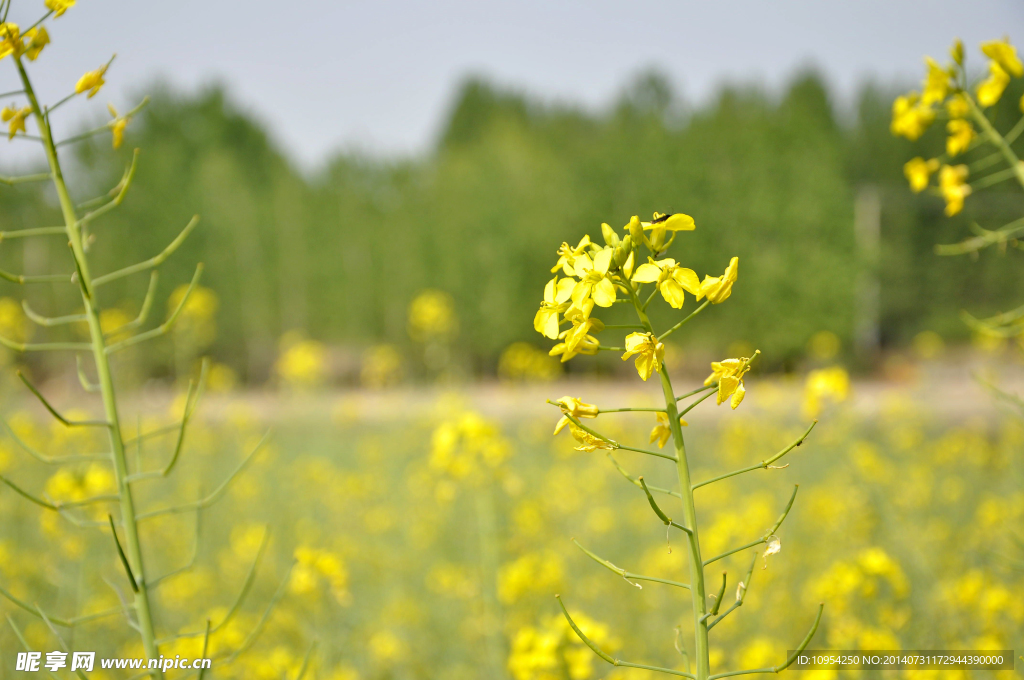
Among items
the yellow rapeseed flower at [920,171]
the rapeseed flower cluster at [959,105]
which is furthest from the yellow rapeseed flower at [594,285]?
the yellow rapeseed flower at [920,171]

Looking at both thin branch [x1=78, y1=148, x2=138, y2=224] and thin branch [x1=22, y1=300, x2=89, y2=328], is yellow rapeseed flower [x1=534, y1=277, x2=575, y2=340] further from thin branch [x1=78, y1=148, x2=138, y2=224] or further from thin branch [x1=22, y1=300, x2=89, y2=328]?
thin branch [x1=78, y1=148, x2=138, y2=224]

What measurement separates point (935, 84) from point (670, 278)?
131cm

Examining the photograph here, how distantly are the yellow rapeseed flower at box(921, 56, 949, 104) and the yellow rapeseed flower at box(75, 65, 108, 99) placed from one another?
1.92 m

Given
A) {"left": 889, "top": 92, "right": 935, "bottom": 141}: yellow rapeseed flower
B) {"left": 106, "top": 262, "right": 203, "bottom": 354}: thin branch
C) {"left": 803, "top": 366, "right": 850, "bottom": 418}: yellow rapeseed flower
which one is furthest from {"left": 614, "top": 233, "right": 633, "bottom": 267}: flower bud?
{"left": 803, "top": 366, "right": 850, "bottom": 418}: yellow rapeseed flower

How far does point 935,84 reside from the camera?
168 cm

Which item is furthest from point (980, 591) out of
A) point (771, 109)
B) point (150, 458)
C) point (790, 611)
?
point (771, 109)

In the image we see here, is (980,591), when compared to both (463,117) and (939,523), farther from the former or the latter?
(463,117)

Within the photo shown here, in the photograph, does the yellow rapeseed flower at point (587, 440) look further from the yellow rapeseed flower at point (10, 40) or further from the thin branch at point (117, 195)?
the yellow rapeseed flower at point (10, 40)

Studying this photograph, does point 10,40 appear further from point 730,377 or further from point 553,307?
point 730,377

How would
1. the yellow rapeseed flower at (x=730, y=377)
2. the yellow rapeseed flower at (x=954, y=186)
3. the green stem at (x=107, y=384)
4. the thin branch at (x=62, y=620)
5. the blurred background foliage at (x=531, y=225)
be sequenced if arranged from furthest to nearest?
the blurred background foliage at (x=531, y=225), the yellow rapeseed flower at (x=954, y=186), the green stem at (x=107, y=384), the thin branch at (x=62, y=620), the yellow rapeseed flower at (x=730, y=377)

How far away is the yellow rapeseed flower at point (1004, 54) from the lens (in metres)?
1.57

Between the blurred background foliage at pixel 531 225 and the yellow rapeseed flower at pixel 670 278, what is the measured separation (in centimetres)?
843

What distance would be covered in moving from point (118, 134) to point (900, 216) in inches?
568

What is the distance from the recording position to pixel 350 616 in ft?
11.1
